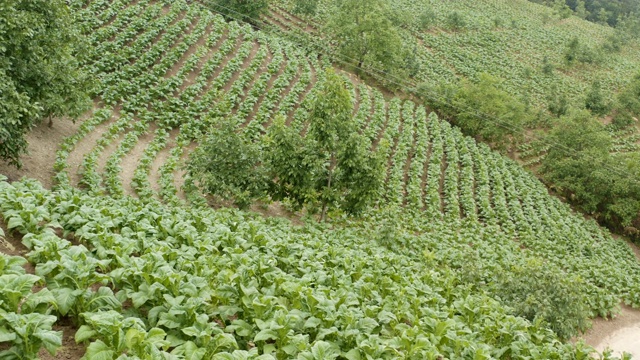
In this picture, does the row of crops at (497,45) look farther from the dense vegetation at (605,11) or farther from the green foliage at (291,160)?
the green foliage at (291,160)

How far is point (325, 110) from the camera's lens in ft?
52.2

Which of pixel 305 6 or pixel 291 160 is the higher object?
pixel 305 6

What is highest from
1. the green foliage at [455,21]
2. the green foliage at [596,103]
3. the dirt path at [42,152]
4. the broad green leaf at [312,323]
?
the green foliage at [455,21]

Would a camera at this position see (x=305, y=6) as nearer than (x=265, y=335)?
No

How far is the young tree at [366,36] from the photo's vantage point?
1598 inches

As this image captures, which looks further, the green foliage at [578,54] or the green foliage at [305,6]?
the green foliage at [578,54]

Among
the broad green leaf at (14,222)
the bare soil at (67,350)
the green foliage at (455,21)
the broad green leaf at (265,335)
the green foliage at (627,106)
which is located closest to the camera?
the bare soil at (67,350)

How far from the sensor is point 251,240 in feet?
31.9

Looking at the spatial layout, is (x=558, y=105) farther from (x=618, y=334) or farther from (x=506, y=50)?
(x=618, y=334)

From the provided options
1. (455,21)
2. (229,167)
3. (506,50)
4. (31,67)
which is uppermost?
(455,21)

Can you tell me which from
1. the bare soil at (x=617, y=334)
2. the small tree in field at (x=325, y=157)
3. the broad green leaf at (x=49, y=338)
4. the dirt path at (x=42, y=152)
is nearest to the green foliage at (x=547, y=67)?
the bare soil at (x=617, y=334)

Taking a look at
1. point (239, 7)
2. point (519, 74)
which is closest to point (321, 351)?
point (239, 7)

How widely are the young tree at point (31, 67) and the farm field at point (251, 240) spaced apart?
2.21 m

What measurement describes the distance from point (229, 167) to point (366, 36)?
2841 cm
